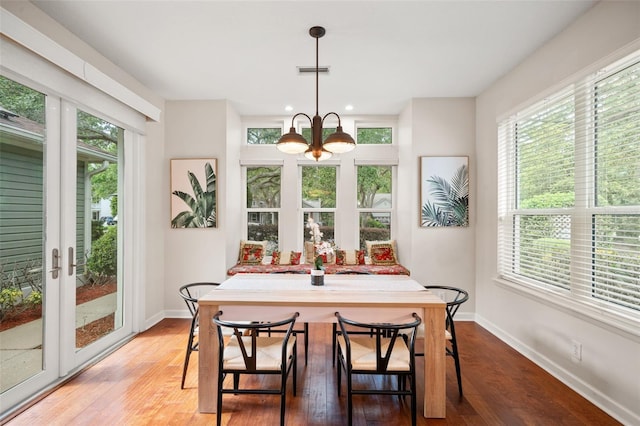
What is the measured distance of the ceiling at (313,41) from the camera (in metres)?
2.32

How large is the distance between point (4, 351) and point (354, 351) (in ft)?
7.66

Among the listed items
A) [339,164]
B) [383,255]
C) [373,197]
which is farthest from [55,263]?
[373,197]

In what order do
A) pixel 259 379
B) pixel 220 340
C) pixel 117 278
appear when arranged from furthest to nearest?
1. pixel 117 278
2. pixel 259 379
3. pixel 220 340

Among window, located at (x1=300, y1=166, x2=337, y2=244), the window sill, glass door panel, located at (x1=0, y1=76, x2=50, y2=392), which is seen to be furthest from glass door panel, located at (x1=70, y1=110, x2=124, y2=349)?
the window sill

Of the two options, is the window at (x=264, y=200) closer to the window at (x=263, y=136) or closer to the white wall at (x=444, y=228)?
the window at (x=263, y=136)

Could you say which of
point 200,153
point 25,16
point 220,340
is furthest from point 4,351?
point 200,153

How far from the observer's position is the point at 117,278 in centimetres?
338

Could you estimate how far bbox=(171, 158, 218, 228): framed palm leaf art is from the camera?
13.5 ft

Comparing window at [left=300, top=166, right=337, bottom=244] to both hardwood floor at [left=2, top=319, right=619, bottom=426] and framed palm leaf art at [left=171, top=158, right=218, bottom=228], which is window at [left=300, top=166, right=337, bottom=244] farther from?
hardwood floor at [left=2, top=319, right=619, bottom=426]

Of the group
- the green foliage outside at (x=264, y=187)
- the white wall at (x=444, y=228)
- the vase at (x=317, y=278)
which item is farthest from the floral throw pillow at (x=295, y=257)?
the vase at (x=317, y=278)

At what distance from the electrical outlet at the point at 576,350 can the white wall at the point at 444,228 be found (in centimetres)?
159

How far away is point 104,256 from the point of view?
10.4 ft

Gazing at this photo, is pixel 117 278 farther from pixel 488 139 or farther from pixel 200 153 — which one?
pixel 488 139

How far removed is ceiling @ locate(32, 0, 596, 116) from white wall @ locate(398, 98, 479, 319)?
0.93 feet
